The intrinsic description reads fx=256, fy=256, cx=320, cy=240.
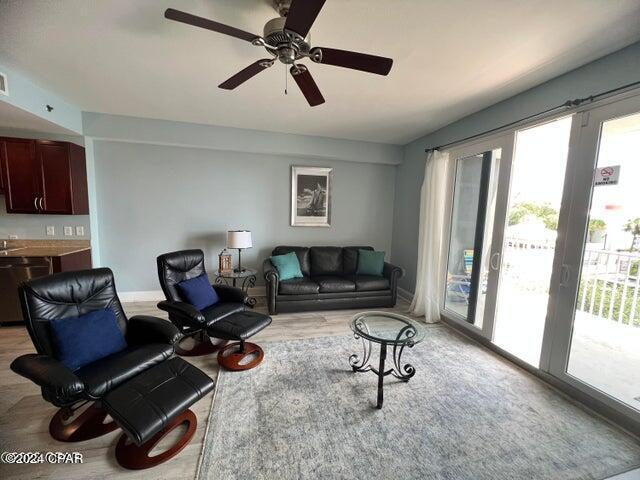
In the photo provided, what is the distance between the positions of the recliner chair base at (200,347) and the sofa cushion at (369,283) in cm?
198

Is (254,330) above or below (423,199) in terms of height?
below

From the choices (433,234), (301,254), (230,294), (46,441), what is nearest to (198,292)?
(230,294)

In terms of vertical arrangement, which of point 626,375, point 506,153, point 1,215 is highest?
point 506,153

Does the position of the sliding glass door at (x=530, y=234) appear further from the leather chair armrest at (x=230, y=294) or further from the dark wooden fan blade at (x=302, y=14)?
the leather chair armrest at (x=230, y=294)

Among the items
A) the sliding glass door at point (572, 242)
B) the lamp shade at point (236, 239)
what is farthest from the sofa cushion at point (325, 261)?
the sliding glass door at point (572, 242)

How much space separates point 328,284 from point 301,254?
0.79m

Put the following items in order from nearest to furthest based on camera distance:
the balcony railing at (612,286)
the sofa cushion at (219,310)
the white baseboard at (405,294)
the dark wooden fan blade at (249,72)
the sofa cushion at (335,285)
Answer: the dark wooden fan blade at (249,72), the balcony railing at (612,286), the sofa cushion at (219,310), the sofa cushion at (335,285), the white baseboard at (405,294)

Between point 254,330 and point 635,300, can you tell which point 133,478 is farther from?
point 635,300

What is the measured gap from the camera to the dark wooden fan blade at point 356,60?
147 centimetres

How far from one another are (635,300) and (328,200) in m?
3.65

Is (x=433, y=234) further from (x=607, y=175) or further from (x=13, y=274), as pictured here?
(x=13, y=274)

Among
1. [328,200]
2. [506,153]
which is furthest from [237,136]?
[506,153]

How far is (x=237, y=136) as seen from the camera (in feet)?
12.6

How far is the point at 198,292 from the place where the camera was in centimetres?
272
